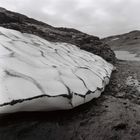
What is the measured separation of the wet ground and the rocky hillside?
2340 mm

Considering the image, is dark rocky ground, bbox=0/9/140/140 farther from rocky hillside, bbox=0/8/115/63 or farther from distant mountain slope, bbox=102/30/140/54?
distant mountain slope, bbox=102/30/140/54

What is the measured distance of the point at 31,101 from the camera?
1.67 meters

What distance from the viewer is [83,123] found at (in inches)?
82.3

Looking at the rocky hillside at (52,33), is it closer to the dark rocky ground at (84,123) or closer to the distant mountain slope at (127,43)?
the dark rocky ground at (84,123)

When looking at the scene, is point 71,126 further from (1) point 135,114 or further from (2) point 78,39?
(2) point 78,39

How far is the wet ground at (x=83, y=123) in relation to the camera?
5.55 feet

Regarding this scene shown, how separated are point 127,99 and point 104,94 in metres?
0.24

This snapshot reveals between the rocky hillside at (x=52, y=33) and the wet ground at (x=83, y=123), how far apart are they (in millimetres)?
2340

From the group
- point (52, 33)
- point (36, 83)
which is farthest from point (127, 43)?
point (36, 83)

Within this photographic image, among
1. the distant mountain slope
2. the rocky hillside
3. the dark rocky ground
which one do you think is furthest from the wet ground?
the distant mountain slope

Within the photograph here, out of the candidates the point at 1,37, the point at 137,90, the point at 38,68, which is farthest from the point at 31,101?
the point at 137,90

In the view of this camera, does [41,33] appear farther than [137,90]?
Yes

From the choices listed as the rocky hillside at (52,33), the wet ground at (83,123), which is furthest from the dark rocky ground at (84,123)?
the rocky hillside at (52,33)

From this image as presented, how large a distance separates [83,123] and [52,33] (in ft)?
11.0
